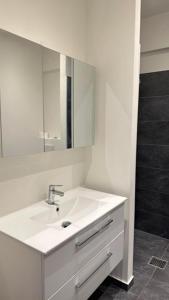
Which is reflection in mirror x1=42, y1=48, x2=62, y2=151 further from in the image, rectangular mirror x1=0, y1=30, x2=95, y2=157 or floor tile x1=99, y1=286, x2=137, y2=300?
floor tile x1=99, y1=286, x2=137, y2=300

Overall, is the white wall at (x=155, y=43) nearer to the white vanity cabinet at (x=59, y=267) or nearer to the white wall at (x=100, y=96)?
the white wall at (x=100, y=96)

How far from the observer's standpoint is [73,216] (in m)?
1.59

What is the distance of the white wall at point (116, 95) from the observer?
1.69 meters

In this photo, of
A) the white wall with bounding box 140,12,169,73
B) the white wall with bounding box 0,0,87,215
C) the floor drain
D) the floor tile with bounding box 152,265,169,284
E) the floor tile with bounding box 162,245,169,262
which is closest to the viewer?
the white wall with bounding box 0,0,87,215

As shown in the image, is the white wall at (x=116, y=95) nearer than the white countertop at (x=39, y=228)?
No

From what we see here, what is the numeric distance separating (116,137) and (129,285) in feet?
4.15

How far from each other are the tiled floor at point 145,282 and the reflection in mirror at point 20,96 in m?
1.34

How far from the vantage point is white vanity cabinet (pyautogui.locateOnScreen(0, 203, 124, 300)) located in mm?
1058

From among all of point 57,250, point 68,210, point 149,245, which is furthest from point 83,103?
point 149,245

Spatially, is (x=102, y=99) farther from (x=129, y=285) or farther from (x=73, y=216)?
(x=129, y=285)

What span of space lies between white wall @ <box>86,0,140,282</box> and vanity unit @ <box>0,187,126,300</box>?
257mm

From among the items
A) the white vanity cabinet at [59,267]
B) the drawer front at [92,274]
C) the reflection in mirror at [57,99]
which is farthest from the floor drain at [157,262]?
the reflection in mirror at [57,99]

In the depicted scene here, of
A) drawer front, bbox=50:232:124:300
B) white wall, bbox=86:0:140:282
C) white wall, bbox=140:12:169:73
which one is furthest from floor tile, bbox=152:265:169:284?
white wall, bbox=140:12:169:73

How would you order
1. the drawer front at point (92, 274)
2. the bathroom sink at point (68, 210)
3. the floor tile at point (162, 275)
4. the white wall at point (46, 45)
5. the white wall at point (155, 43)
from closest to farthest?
1. the drawer front at point (92, 274)
2. the white wall at point (46, 45)
3. the bathroom sink at point (68, 210)
4. the floor tile at point (162, 275)
5. the white wall at point (155, 43)
